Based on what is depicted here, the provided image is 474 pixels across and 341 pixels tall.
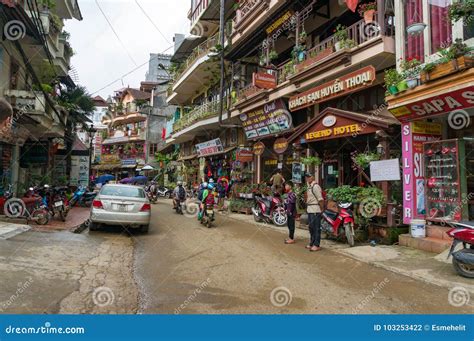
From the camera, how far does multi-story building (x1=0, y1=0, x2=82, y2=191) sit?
41.3 feet

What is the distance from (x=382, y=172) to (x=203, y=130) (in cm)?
1889

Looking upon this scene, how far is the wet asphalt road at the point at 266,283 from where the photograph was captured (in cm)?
458

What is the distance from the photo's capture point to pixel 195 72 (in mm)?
24938

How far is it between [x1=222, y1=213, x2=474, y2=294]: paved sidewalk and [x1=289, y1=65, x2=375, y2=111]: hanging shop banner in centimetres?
495

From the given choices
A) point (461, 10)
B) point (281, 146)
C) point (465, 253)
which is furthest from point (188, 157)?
point (465, 253)

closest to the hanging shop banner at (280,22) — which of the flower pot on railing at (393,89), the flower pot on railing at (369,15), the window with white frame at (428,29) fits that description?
the flower pot on railing at (369,15)

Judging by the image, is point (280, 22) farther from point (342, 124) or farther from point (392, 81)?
point (392, 81)

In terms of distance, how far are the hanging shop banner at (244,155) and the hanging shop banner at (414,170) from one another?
1102cm

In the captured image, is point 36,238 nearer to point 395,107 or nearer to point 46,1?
point 395,107

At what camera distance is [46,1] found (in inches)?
607

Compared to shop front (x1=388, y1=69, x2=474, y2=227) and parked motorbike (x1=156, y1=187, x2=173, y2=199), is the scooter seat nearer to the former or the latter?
shop front (x1=388, y1=69, x2=474, y2=227)

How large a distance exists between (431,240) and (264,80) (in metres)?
9.97

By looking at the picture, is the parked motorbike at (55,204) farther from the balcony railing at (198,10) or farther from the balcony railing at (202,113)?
the balcony railing at (198,10)

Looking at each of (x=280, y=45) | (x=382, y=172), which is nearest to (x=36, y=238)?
(x=382, y=172)
